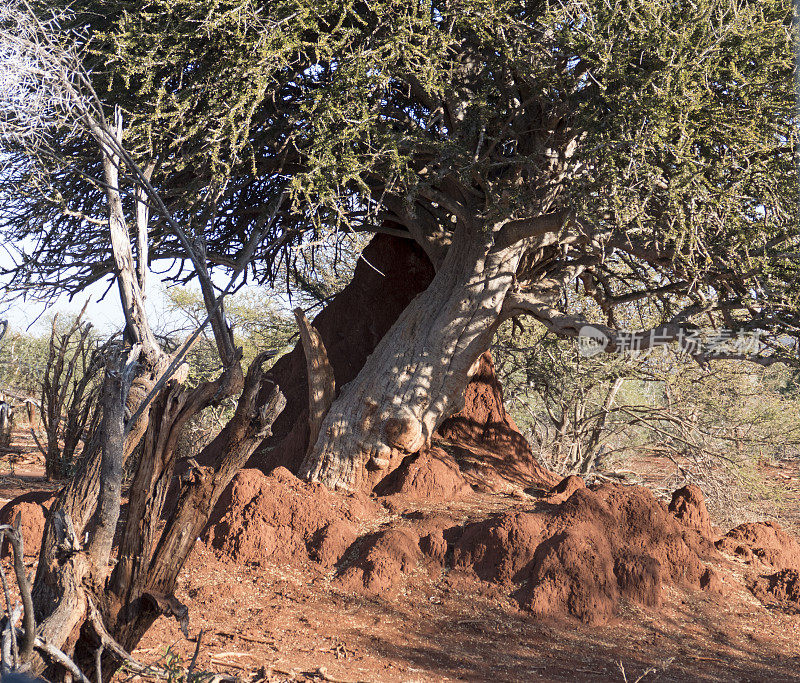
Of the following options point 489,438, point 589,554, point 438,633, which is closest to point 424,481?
point 489,438

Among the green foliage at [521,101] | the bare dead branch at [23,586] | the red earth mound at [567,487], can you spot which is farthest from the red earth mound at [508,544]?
the bare dead branch at [23,586]

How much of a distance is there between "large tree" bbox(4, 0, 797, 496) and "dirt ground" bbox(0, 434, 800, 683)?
1.48m

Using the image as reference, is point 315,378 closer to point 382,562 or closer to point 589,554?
point 382,562

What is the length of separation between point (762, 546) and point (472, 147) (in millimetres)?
4518

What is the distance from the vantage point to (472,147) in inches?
255

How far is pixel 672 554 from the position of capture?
602 cm

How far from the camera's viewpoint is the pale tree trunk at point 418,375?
22.1 ft

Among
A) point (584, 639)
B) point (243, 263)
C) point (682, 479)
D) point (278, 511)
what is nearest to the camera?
point (243, 263)

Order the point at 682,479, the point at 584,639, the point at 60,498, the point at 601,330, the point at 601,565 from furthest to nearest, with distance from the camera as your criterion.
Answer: the point at 682,479 → the point at 601,330 → the point at 601,565 → the point at 584,639 → the point at 60,498

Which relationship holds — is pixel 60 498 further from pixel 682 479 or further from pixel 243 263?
pixel 682 479

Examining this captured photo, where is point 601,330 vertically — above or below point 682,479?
above

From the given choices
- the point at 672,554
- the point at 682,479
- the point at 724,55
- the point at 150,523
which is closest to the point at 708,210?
the point at 724,55

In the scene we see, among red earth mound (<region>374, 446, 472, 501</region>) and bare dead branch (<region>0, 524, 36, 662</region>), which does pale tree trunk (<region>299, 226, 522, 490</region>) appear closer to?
red earth mound (<region>374, 446, 472, 501</region>)

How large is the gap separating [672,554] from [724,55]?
3.98 metres
